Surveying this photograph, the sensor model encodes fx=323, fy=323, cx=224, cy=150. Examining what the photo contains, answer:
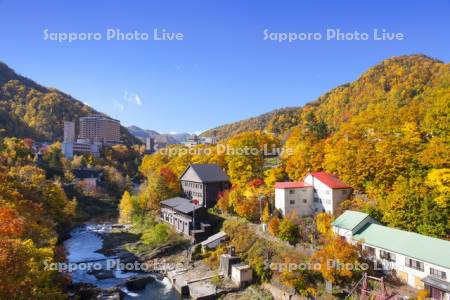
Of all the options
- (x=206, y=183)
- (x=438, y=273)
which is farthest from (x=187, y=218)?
(x=438, y=273)

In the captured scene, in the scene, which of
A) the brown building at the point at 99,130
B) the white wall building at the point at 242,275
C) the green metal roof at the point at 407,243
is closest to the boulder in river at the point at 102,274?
the white wall building at the point at 242,275

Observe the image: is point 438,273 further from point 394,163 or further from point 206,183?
point 206,183

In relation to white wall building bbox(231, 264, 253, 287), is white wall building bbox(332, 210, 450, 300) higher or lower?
higher

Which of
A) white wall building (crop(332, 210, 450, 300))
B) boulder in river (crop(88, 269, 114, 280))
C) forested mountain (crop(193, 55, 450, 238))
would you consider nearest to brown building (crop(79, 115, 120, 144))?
forested mountain (crop(193, 55, 450, 238))

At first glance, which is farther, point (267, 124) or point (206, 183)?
point (267, 124)

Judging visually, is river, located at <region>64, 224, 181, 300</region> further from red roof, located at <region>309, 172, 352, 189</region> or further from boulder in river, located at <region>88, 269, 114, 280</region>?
red roof, located at <region>309, 172, 352, 189</region>

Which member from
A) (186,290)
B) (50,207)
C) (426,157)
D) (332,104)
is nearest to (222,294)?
(186,290)

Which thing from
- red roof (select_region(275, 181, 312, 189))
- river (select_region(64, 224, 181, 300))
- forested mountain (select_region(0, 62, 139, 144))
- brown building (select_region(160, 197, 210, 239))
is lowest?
river (select_region(64, 224, 181, 300))
